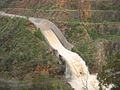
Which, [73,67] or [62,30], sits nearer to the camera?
[73,67]

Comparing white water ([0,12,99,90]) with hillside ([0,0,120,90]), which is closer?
white water ([0,12,99,90])

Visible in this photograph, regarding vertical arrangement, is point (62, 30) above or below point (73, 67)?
above

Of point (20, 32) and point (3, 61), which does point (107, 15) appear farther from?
point (3, 61)

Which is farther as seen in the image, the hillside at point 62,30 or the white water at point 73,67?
the hillside at point 62,30

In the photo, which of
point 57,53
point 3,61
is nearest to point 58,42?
point 57,53
